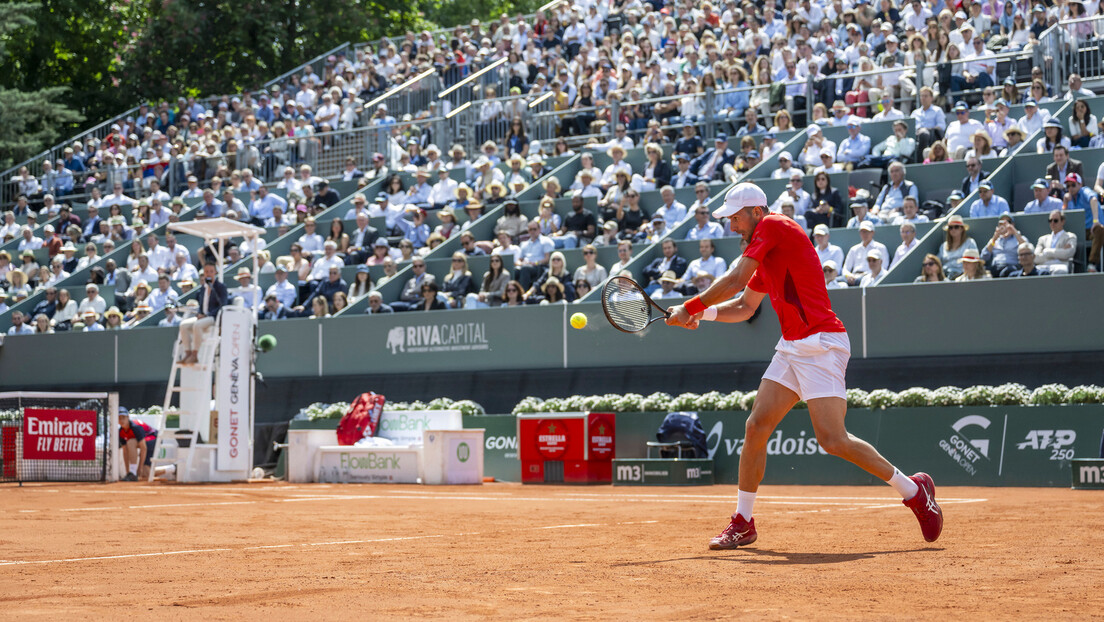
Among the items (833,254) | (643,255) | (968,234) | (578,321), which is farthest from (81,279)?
(578,321)

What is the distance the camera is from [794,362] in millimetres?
7496

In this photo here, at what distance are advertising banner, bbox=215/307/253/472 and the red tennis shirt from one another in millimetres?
12138

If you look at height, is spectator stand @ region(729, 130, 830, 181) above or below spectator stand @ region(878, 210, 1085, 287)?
above

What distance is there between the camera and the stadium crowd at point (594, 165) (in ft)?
61.1

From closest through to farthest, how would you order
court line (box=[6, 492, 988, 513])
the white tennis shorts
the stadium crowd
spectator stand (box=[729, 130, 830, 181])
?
the white tennis shorts, court line (box=[6, 492, 988, 513]), the stadium crowd, spectator stand (box=[729, 130, 830, 181])

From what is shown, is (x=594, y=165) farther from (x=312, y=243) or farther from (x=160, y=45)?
(x=160, y=45)

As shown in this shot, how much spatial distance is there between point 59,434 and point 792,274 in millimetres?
14170

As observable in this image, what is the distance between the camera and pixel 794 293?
756 cm

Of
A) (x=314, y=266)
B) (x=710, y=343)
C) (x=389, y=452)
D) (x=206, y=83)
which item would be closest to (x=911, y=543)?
(x=710, y=343)

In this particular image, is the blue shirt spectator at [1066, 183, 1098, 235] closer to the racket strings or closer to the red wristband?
the racket strings

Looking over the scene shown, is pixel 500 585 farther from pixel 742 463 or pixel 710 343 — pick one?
pixel 710 343

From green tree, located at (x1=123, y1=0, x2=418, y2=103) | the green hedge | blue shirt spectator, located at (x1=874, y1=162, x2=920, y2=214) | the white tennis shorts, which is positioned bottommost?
the green hedge

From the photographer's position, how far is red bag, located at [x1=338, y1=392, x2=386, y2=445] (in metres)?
19.1

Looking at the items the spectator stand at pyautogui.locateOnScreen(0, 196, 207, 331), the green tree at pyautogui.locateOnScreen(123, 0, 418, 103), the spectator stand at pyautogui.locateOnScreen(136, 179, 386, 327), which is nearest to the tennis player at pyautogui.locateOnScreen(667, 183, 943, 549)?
the spectator stand at pyautogui.locateOnScreen(136, 179, 386, 327)
